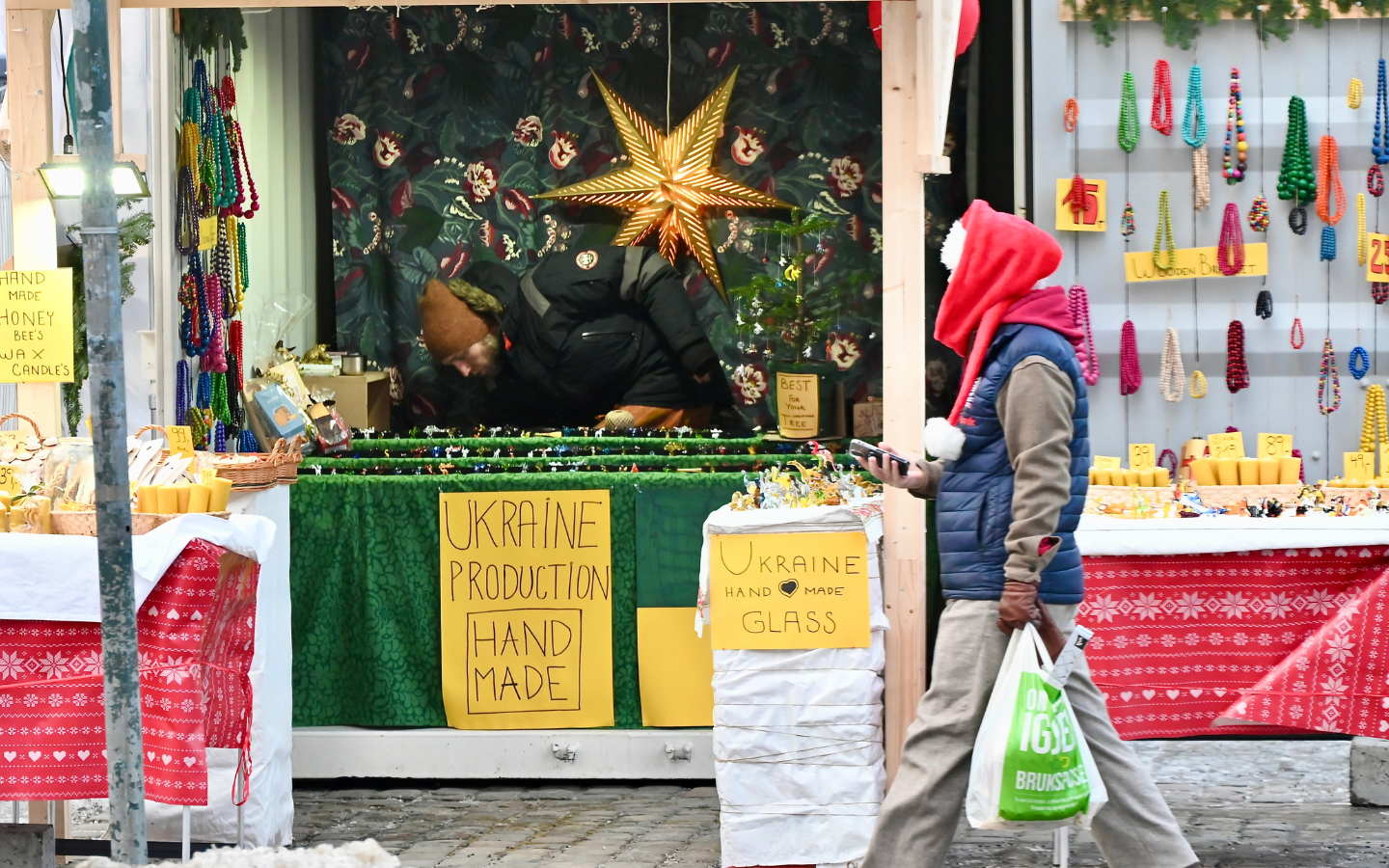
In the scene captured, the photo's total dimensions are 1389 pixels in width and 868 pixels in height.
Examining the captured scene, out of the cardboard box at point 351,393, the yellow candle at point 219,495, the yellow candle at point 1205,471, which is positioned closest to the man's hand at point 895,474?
the yellow candle at point 1205,471

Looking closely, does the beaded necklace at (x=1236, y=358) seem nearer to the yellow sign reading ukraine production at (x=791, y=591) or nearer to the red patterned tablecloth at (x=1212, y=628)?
the red patterned tablecloth at (x=1212, y=628)

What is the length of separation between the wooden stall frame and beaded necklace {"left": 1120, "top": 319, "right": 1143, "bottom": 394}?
1.99 m

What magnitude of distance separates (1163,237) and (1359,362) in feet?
3.05

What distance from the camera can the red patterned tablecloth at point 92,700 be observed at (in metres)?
3.49

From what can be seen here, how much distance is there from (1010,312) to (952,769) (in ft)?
3.42

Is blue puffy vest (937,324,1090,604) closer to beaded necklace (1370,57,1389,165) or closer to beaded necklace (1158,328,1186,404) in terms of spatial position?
beaded necklace (1158,328,1186,404)

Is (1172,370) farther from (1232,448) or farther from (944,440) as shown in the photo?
(944,440)

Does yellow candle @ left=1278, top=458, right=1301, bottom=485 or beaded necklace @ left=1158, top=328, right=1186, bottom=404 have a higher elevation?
beaded necklace @ left=1158, top=328, right=1186, bottom=404

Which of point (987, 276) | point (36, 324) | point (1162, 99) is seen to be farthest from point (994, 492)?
point (1162, 99)

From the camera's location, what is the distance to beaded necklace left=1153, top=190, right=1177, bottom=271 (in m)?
5.96

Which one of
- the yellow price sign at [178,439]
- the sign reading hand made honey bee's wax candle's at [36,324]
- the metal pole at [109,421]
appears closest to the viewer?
the metal pole at [109,421]

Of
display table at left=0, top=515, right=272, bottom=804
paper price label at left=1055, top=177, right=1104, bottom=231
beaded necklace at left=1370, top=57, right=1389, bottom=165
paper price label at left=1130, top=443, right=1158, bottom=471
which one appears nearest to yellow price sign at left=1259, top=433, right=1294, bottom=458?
paper price label at left=1130, top=443, right=1158, bottom=471

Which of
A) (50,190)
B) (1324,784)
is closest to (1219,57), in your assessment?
(1324,784)

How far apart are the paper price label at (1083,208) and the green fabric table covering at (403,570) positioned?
78.0 inches
